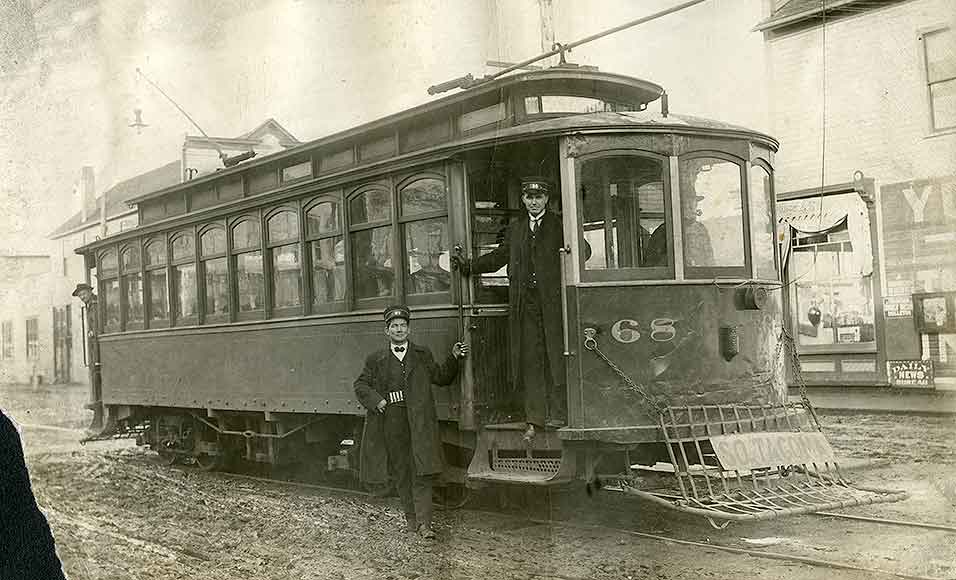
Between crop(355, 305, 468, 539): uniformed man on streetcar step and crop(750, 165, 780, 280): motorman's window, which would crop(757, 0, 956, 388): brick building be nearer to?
crop(750, 165, 780, 280): motorman's window

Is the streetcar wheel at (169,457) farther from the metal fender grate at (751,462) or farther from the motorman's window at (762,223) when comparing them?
the motorman's window at (762,223)

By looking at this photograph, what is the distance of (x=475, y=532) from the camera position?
Answer: 16.6 ft

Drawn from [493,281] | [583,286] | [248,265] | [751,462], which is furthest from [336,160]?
[751,462]

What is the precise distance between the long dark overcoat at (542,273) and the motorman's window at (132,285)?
12.5 feet

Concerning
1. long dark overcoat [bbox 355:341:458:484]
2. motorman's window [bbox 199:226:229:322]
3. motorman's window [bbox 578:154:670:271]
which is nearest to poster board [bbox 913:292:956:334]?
motorman's window [bbox 578:154:670:271]

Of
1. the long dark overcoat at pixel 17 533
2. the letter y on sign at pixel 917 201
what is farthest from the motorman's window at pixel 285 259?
the letter y on sign at pixel 917 201

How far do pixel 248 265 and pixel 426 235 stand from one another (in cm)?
166

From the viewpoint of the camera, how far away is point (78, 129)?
12.4 ft

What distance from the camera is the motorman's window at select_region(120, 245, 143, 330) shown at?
24.7 feet

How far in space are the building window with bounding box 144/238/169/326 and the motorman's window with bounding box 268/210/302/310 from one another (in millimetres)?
1600

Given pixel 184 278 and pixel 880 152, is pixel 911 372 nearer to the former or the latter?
pixel 880 152

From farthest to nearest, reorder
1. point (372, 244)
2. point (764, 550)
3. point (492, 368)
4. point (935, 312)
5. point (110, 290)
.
Answer: point (110, 290) → point (372, 244) → point (492, 368) → point (764, 550) → point (935, 312)

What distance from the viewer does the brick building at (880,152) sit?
3.61m

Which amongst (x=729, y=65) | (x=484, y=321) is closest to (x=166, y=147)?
(x=484, y=321)
